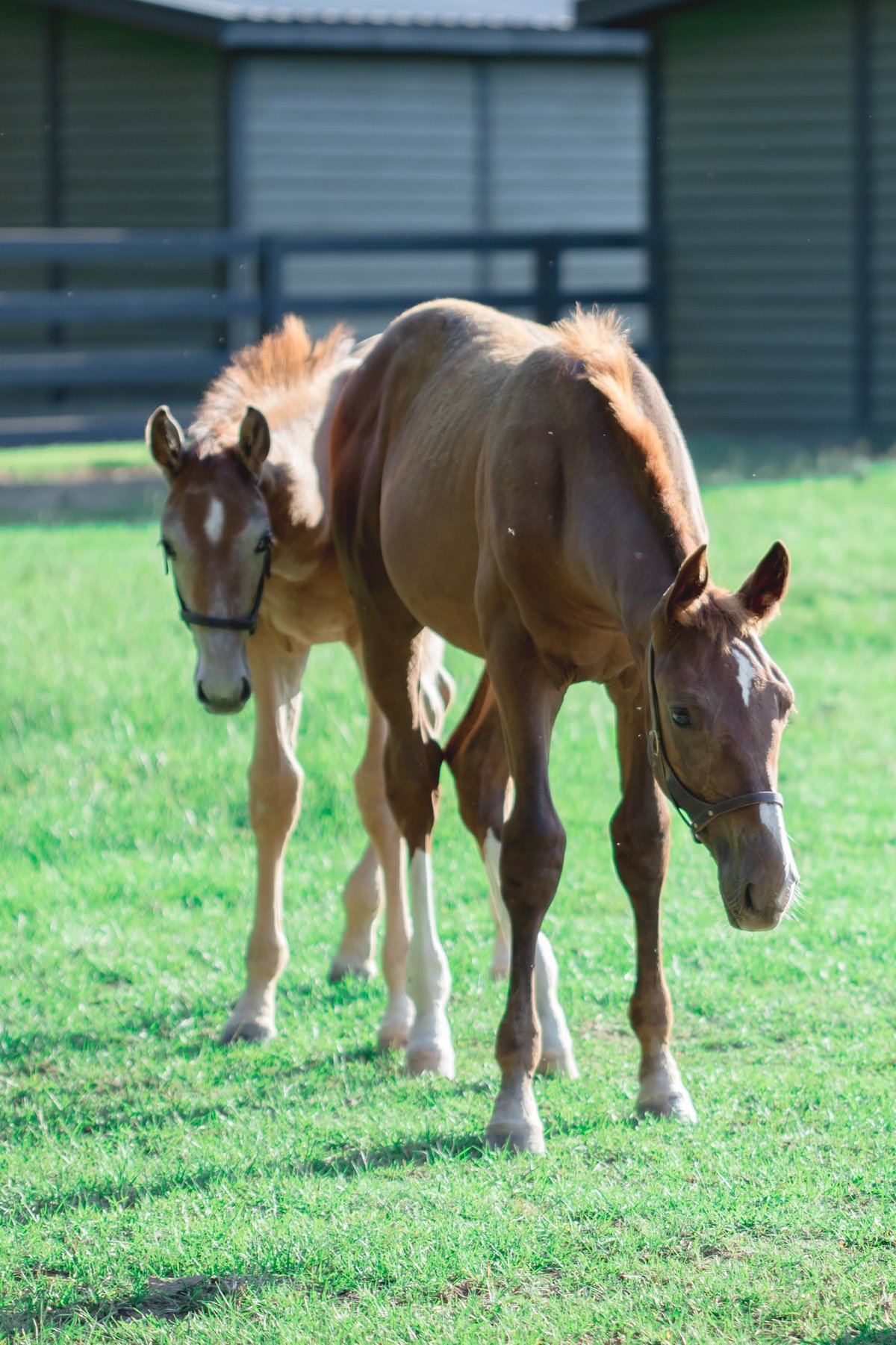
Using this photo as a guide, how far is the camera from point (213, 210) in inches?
724

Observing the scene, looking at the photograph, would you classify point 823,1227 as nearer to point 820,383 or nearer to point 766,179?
point 820,383

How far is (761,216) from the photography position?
16.1 meters

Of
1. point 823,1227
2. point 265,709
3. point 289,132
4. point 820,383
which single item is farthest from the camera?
point 289,132

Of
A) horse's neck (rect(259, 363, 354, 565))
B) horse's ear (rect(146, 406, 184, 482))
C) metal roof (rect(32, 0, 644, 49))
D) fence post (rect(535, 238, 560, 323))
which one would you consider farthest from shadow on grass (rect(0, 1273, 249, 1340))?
metal roof (rect(32, 0, 644, 49))

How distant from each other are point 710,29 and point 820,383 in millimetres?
3654

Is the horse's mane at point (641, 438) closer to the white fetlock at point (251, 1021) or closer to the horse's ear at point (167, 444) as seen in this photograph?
the horse's ear at point (167, 444)

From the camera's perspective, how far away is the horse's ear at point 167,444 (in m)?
4.70

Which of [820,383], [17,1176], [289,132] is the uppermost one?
[289,132]

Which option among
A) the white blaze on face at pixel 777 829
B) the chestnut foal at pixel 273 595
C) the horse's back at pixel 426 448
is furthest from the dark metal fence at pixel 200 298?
the white blaze on face at pixel 777 829

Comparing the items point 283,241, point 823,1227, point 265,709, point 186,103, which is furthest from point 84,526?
point 823,1227

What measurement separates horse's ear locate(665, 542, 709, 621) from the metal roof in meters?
14.4

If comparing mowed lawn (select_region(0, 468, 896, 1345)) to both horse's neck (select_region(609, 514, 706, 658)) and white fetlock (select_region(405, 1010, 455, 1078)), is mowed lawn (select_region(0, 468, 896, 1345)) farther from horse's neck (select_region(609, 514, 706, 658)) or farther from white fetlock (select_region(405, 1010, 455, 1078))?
horse's neck (select_region(609, 514, 706, 658))

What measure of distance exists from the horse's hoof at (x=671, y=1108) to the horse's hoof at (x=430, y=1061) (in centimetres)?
63

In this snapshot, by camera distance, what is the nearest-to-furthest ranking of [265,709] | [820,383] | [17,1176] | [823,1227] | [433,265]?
1. [823,1227]
2. [17,1176]
3. [265,709]
4. [820,383]
5. [433,265]
